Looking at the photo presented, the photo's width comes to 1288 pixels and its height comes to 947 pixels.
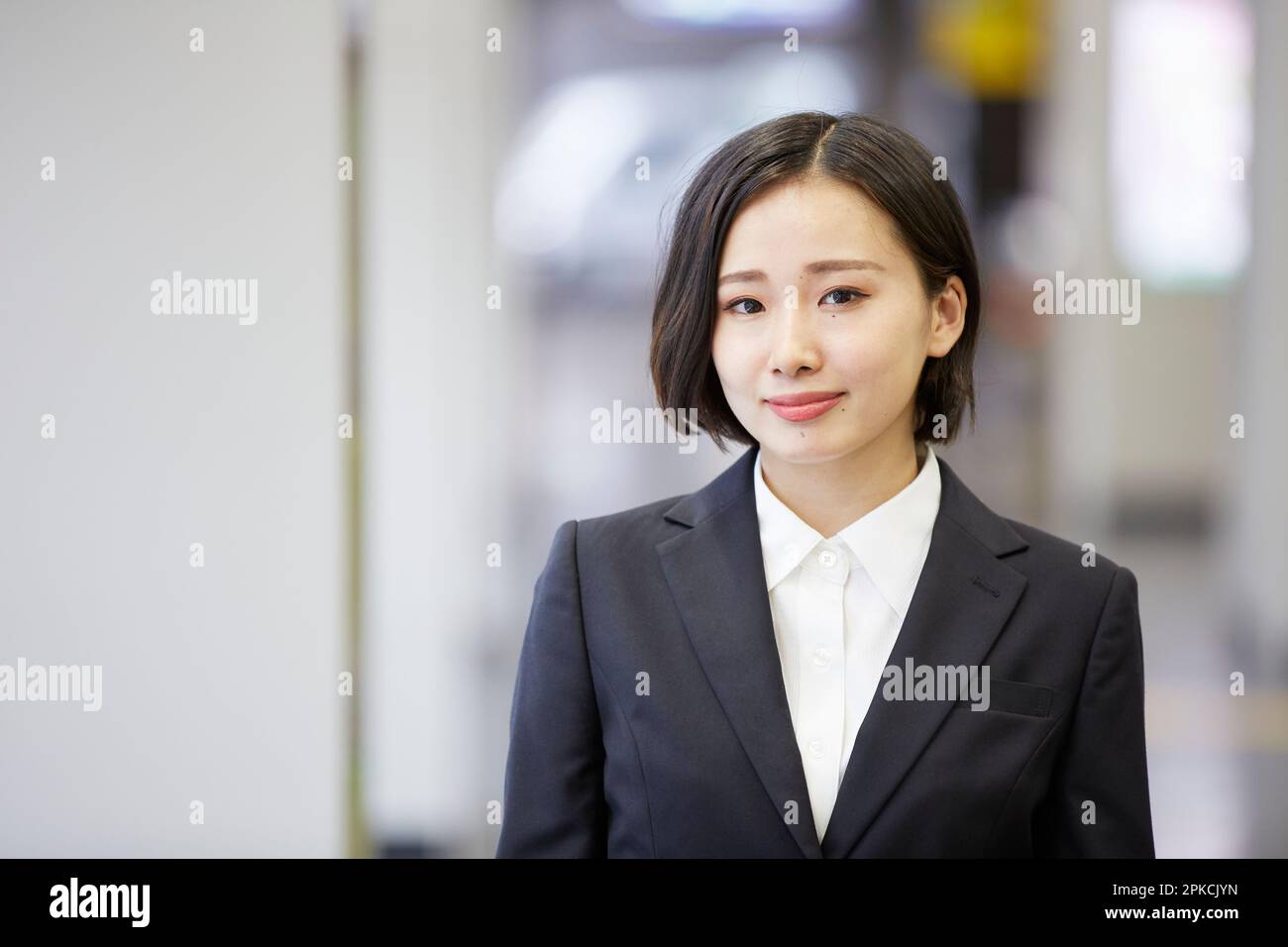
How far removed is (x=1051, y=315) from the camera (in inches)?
136

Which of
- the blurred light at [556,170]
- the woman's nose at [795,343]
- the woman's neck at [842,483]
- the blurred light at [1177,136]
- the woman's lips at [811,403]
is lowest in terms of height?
the woman's neck at [842,483]

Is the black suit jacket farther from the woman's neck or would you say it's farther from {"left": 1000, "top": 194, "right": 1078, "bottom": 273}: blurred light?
{"left": 1000, "top": 194, "right": 1078, "bottom": 273}: blurred light

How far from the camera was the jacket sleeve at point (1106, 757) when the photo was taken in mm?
1112

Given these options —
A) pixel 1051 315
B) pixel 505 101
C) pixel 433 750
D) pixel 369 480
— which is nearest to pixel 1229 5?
pixel 1051 315

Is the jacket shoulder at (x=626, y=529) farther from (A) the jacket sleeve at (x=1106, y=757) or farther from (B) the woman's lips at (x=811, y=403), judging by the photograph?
(A) the jacket sleeve at (x=1106, y=757)

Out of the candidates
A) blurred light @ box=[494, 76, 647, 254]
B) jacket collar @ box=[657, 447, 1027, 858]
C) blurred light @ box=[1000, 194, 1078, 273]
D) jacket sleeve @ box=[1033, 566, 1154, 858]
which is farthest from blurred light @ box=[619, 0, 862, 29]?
jacket sleeve @ box=[1033, 566, 1154, 858]

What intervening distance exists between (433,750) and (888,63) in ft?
8.49

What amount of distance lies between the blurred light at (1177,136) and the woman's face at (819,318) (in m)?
1.56

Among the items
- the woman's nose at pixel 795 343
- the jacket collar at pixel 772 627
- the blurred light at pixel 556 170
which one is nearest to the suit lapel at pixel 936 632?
the jacket collar at pixel 772 627

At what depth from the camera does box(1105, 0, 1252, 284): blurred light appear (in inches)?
102

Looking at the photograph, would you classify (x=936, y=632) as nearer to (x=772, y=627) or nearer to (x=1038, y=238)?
(x=772, y=627)

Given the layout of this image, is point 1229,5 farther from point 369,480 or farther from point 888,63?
point 369,480

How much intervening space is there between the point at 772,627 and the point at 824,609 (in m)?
0.06

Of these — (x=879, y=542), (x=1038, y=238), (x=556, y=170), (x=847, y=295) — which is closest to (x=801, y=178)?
(x=847, y=295)
